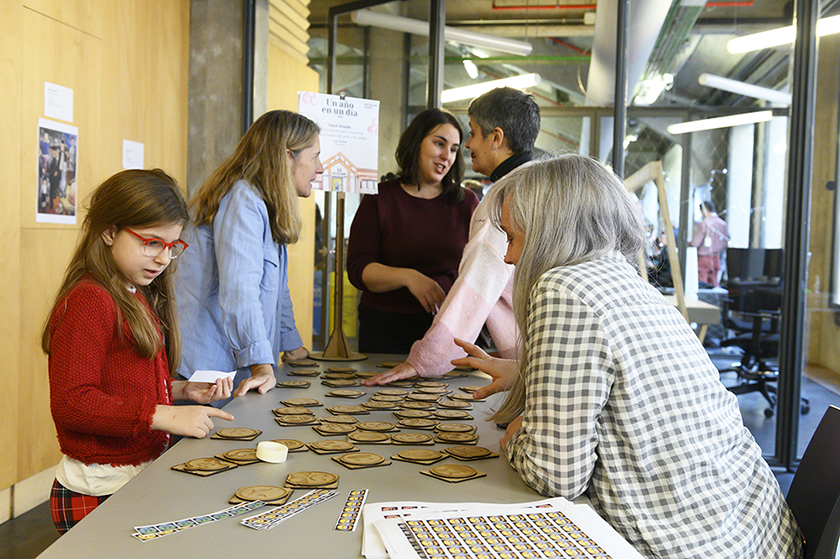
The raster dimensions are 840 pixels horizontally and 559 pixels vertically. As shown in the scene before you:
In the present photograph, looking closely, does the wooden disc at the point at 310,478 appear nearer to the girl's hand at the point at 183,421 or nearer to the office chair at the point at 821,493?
the girl's hand at the point at 183,421

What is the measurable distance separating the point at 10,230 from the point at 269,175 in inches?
61.6

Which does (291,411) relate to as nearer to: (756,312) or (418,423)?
(418,423)

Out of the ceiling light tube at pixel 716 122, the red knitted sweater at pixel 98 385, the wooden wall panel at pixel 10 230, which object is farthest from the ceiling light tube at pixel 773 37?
the red knitted sweater at pixel 98 385

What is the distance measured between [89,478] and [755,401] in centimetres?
441

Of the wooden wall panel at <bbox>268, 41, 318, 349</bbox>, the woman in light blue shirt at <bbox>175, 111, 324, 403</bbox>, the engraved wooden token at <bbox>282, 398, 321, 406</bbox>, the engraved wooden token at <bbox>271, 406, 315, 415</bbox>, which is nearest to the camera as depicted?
the engraved wooden token at <bbox>271, 406, 315, 415</bbox>

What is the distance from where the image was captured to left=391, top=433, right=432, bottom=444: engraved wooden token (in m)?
1.43

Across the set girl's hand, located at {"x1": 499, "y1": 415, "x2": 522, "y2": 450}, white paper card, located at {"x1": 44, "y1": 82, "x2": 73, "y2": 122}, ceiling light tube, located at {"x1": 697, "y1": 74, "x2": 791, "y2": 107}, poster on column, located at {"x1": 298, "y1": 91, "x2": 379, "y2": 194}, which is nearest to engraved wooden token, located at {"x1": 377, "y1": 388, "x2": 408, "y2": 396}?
girl's hand, located at {"x1": 499, "y1": 415, "x2": 522, "y2": 450}

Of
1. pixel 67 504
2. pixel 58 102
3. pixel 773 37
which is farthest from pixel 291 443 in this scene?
pixel 773 37

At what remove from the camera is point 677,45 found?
4.27m

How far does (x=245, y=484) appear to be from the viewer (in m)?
1.16

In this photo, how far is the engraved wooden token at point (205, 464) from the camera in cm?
121

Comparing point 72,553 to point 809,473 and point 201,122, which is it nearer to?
point 809,473

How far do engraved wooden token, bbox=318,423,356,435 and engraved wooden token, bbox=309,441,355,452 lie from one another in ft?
0.31

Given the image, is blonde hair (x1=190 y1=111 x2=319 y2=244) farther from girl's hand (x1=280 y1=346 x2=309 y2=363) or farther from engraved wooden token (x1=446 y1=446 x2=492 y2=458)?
engraved wooden token (x1=446 y1=446 x2=492 y2=458)
